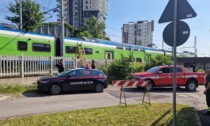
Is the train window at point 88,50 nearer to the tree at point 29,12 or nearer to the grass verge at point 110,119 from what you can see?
the grass verge at point 110,119

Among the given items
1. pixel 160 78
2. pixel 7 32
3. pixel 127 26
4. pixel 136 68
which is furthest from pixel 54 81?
pixel 127 26

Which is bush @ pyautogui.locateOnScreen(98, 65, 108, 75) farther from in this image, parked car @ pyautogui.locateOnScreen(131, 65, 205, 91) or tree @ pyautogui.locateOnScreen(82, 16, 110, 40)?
tree @ pyautogui.locateOnScreen(82, 16, 110, 40)

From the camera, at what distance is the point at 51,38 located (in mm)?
19953

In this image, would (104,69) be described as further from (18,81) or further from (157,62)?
(18,81)

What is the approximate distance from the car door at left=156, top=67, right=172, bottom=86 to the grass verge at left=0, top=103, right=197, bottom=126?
7.50 meters

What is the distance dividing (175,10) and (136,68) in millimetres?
17412

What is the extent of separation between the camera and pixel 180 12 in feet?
18.1

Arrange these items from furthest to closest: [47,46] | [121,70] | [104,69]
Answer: [104,69], [121,70], [47,46]

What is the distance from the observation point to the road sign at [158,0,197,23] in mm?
5371

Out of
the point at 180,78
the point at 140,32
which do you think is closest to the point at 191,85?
the point at 180,78

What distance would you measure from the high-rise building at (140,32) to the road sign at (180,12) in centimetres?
6275

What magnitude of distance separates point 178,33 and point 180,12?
1.57 ft

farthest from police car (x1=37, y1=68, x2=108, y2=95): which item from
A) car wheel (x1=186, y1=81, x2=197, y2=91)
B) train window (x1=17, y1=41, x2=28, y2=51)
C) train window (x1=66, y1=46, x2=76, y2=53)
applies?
train window (x1=66, y1=46, x2=76, y2=53)

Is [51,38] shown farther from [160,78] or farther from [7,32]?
[160,78]
